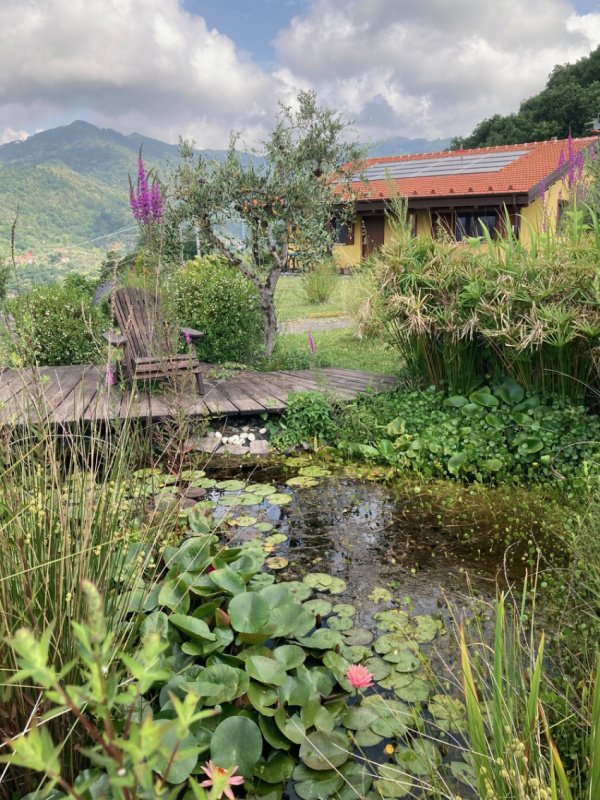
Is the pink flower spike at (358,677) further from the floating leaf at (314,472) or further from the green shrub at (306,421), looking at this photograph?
the green shrub at (306,421)

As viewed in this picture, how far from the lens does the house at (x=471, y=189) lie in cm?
1472

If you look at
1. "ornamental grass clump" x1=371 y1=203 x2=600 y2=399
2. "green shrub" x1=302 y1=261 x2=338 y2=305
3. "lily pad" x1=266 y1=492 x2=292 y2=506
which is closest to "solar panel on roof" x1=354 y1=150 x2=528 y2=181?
"green shrub" x1=302 y1=261 x2=338 y2=305

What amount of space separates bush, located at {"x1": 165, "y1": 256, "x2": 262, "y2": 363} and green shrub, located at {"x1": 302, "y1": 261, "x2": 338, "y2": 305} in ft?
18.3

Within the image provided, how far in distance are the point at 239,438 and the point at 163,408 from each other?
69cm

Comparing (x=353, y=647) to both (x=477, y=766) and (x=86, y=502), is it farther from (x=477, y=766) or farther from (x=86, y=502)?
(x=86, y=502)

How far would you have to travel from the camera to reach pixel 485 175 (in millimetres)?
16094

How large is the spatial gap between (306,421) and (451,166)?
15283mm

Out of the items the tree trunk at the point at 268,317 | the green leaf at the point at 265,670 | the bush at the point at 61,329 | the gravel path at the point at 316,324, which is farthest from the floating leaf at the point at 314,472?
the gravel path at the point at 316,324

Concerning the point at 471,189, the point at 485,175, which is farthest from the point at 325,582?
the point at 485,175

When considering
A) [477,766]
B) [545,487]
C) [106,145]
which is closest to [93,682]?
[477,766]

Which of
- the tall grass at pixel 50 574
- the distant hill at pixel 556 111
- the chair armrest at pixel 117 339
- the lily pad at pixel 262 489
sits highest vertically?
the distant hill at pixel 556 111

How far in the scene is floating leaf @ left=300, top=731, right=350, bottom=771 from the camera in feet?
6.09

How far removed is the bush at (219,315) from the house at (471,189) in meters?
6.59

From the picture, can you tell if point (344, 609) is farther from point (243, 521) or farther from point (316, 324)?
point (316, 324)
